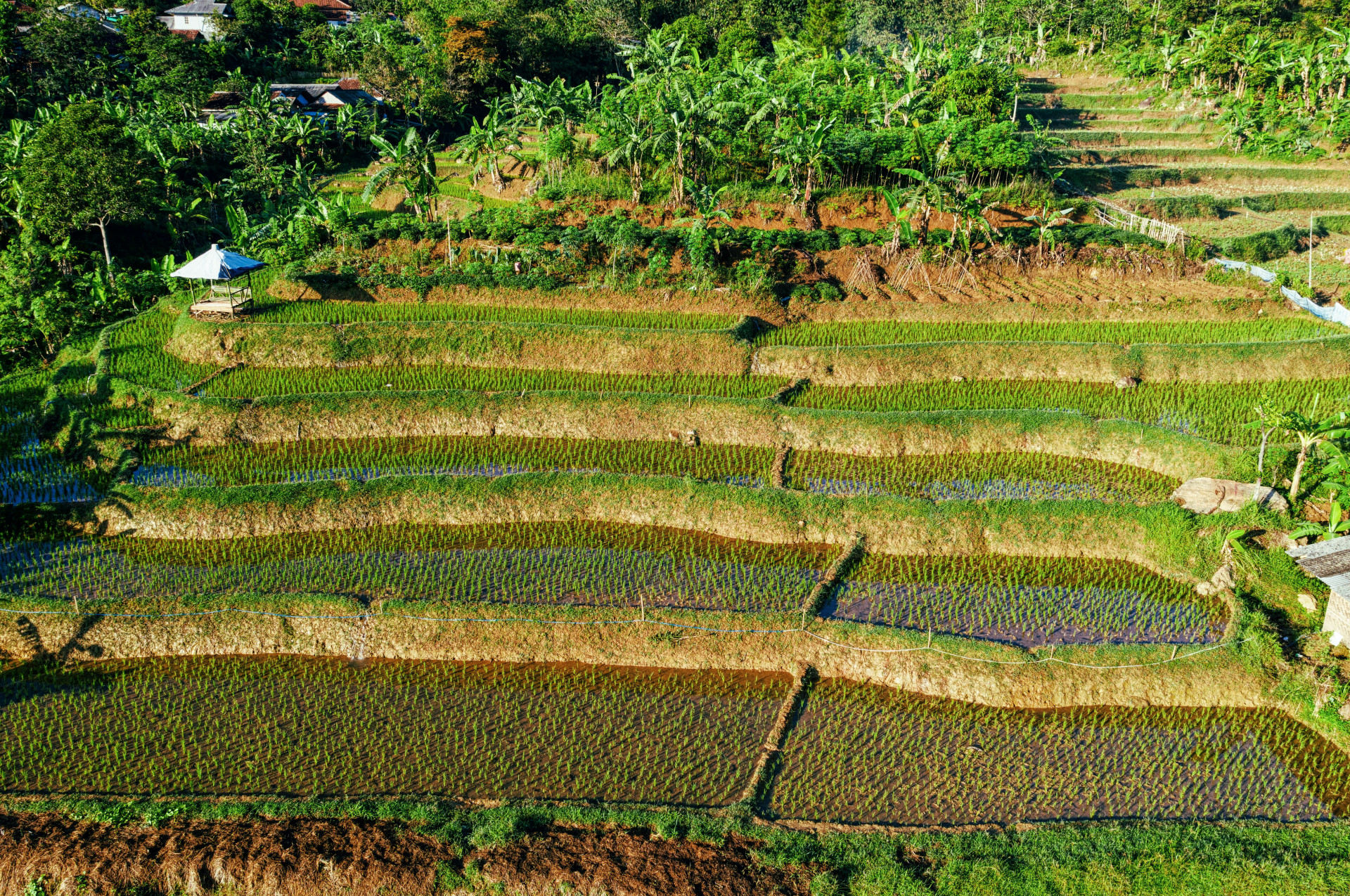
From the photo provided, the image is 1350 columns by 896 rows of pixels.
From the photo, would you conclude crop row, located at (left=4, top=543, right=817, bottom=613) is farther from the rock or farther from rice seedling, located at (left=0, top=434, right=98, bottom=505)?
the rock

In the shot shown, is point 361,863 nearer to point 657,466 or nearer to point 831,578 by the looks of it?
point 831,578

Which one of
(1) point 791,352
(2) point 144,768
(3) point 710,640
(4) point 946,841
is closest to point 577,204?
(1) point 791,352

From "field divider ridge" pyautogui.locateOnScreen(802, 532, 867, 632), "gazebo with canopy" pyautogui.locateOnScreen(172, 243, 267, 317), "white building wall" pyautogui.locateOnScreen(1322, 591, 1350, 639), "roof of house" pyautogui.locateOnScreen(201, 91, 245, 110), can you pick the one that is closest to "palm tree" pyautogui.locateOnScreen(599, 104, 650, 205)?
"gazebo with canopy" pyautogui.locateOnScreen(172, 243, 267, 317)

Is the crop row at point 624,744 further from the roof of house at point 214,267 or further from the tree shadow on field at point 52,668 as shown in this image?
the roof of house at point 214,267

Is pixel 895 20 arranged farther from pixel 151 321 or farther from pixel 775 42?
pixel 151 321

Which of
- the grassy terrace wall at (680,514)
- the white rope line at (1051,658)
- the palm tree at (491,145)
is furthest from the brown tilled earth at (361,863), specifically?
the palm tree at (491,145)

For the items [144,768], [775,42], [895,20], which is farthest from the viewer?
[895,20]
